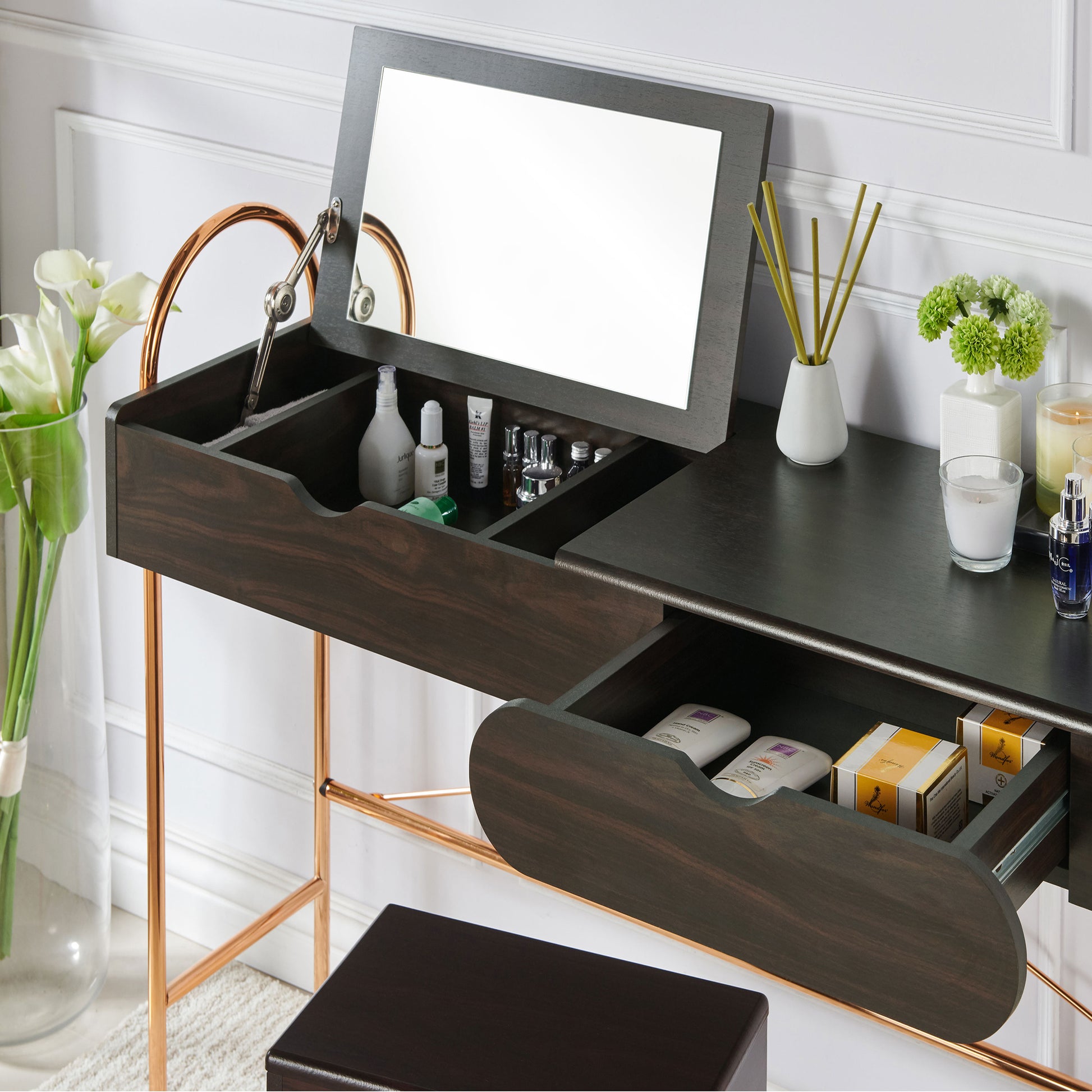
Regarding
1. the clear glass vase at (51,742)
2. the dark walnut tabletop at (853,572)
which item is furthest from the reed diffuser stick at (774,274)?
the clear glass vase at (51,742)

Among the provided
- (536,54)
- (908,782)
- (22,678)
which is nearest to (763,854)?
(908,782)

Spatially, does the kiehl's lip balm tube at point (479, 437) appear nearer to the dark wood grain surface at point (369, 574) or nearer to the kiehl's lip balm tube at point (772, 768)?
the dark wood grain surface at point (369, 574)

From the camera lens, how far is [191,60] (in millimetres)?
1890

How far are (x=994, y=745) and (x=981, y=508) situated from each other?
0.63ft

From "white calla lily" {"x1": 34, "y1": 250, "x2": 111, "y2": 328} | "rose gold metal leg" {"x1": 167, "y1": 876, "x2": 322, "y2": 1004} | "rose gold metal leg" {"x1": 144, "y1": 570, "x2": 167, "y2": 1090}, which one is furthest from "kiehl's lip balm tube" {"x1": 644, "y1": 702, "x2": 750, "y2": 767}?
"rose gold metal leg" {"x1": 167, "y1": 876, "x2": 322, "y2": 1004}

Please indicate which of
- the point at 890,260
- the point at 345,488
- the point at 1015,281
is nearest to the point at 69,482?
the point at 345,488

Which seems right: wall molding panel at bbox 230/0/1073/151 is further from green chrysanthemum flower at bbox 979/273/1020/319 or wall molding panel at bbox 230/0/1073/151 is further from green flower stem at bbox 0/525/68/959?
green flower stem at bbox 0/525/68/959

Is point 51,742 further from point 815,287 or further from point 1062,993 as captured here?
point 1062,993

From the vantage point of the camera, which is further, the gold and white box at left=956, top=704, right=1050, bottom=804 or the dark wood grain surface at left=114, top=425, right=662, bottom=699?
the dark wood grain surface at left=114, top=425, right=662, bottom=699

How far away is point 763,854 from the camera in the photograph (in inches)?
40.6

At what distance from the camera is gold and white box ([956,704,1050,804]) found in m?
1.13

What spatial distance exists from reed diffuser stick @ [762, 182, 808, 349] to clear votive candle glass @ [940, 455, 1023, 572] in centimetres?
23

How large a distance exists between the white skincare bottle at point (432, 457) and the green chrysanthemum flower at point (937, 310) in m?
0.54

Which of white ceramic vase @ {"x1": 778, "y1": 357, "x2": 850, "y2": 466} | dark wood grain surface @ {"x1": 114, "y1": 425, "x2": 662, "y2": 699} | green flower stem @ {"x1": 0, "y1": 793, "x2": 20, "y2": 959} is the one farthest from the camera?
green flower stem @ {"x1": 0, "y1": 793, "x2": 20, "y2": 959}
